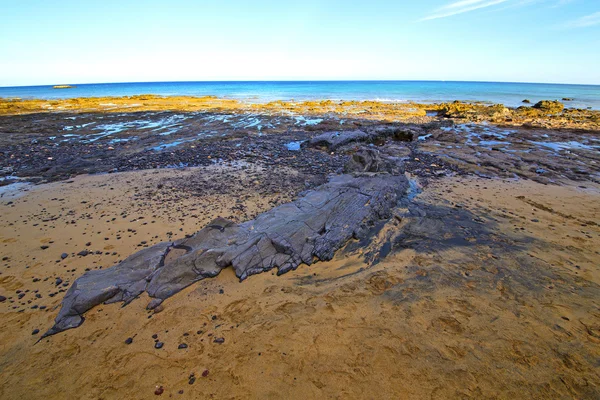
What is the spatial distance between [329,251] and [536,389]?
3.38 meters

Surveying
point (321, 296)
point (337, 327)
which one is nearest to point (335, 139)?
point (321, 296)

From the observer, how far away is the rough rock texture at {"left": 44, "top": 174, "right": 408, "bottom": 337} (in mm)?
4336

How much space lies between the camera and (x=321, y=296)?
4.47 meters

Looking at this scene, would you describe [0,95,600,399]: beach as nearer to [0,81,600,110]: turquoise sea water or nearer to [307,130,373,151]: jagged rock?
[307,130,373,151]: jagged rock

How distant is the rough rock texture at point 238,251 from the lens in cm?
434

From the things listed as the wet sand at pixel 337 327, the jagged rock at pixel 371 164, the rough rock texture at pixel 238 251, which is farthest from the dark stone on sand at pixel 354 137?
the wet sand at pixel 337 327

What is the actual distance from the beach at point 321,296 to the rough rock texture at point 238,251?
6.3 inches

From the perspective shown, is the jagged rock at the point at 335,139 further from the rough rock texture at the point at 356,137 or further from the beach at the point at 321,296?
the beach at the point at 321,296

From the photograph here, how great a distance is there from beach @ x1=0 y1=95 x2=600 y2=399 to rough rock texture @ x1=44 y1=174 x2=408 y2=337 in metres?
0.16

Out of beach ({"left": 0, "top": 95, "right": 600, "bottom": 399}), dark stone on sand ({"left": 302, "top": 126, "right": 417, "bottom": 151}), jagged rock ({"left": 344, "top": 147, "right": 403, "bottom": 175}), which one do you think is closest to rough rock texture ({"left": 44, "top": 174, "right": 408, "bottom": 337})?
beach ({"left": 0, "top": 95, "right": 600, "bottom": 399})

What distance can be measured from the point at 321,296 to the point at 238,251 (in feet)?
5.86

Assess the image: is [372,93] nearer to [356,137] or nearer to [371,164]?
[356,137]

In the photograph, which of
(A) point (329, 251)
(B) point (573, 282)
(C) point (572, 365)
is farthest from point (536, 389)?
(A) point (329, 251)

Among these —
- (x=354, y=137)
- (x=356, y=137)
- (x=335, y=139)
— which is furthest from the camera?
(x=356, y=137)
